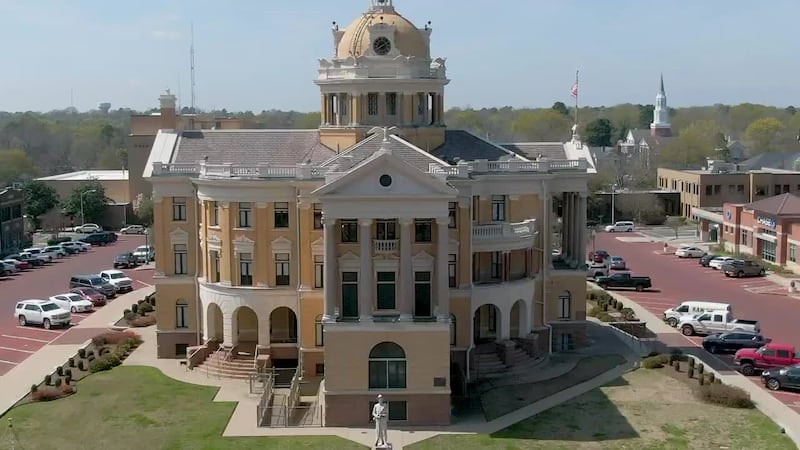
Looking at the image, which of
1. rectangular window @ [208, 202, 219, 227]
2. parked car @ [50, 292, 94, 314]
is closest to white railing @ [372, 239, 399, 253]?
rectangular window @ [208, 202, 219, 227]

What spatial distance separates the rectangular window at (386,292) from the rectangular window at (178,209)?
45.9ft

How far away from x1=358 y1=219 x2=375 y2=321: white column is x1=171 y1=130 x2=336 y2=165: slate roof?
10.6 meters

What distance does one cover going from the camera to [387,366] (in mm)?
41844

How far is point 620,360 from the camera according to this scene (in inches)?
2004

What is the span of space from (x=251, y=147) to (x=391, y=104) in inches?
320

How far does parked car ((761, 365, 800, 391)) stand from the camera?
44938mm

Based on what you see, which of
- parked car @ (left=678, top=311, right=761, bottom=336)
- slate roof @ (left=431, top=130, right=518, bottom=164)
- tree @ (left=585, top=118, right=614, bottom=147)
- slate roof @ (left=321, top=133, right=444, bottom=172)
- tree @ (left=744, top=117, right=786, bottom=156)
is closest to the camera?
slate roof @ (left=321, top=133, right=444, bottom=172)

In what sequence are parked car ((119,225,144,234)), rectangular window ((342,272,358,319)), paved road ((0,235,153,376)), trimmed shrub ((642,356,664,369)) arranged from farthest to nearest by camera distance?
1. parked car ((119,225,144,234))
2. paved road ((0,235,153,376))
3. trimmed shrub ((642,356,664,369))
4. rectangular window ((342,272,358,319))

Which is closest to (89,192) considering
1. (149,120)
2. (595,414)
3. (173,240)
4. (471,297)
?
(149,120)

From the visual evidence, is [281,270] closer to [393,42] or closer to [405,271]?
[405,271]

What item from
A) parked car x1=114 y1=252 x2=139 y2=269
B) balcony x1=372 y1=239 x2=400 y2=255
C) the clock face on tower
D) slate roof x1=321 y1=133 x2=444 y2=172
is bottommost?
parked car x1=114 y1=252 x2=139 y2=269

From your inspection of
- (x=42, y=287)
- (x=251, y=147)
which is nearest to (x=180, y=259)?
(x=251, y=147)

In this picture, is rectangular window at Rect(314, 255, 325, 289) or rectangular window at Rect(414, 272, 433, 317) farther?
rectangular window at Rect(314, 255, 325, 289)

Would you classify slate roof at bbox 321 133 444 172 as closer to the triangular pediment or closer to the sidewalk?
the triangular pediment
